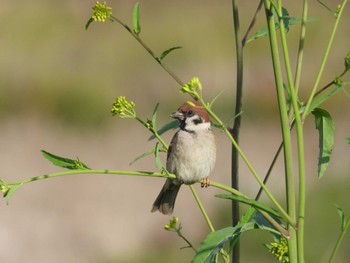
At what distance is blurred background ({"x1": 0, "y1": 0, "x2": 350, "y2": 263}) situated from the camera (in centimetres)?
668

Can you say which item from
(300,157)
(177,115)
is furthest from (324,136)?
(177,115)

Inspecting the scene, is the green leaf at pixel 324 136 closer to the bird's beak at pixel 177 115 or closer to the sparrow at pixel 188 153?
the sparrow at pixel 188 153

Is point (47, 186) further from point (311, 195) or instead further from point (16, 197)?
point (311, 195)

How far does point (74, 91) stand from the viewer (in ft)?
29.3

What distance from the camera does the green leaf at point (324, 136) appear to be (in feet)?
6.77

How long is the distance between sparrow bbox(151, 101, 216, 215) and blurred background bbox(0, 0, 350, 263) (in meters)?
2.49

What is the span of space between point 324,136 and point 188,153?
2.50ft

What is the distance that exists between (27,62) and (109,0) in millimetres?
1243

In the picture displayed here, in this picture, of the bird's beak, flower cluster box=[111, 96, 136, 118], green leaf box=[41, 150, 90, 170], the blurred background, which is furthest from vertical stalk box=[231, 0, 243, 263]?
the blurred background

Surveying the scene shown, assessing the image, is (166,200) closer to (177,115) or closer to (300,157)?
(177,115)

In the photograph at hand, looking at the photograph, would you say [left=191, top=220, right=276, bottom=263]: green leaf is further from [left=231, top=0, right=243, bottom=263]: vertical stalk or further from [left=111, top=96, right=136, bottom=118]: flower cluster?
[left=111, top=96, right=136, bottom=118]: flower cluster

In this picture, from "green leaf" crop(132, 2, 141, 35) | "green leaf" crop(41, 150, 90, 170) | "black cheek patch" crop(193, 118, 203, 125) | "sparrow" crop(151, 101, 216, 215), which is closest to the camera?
"green leaf" crop(41, 150, 90, 170)

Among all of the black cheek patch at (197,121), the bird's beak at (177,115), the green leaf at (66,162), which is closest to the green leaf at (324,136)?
the green leaf at (66,162)

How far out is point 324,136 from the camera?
2.09 metres
